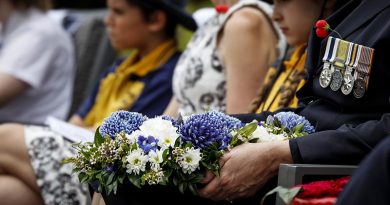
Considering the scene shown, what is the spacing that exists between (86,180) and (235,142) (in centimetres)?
50

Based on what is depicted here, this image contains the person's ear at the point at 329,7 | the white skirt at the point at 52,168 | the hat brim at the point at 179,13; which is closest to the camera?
the person's ear at the point at 329,7

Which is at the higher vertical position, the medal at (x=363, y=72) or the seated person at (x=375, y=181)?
the medal at (x=363, y=72)

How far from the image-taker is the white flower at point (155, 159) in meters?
2.77

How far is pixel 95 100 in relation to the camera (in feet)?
18.0

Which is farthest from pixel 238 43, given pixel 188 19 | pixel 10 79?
pixel 10 79

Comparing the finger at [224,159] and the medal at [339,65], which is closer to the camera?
the finger at [224,159]

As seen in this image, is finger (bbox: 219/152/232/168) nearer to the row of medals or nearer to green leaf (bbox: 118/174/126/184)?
green leaf (bbox: 118/174/126/184)

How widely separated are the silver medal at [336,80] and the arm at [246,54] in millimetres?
1079

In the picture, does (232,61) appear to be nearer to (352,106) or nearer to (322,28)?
(322,28)

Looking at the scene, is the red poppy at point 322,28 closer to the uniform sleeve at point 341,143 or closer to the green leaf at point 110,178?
the uniform sleeve at point 341,143

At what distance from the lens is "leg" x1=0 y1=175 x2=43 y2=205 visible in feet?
13.6

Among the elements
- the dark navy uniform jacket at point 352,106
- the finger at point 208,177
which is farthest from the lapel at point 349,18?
the finger at point 208,177

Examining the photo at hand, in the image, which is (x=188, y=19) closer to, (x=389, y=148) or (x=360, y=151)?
(x=360, y=151)

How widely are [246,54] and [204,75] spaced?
0.32m
